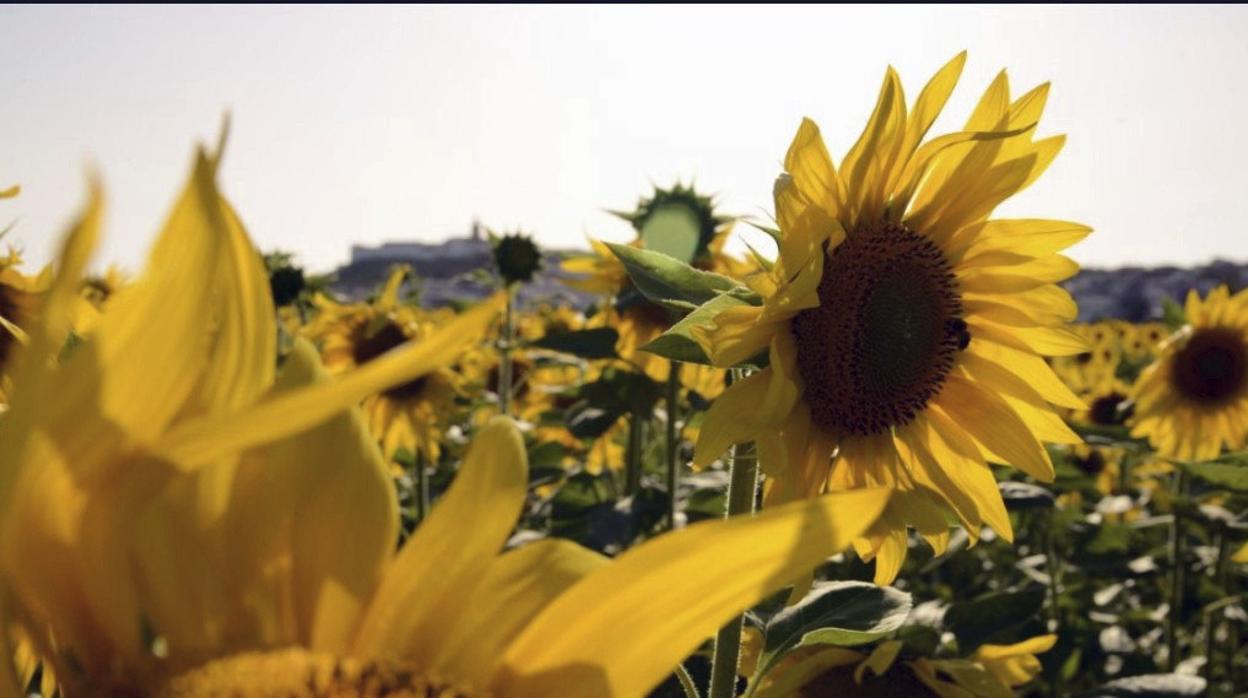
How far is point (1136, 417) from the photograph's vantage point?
14.1ft

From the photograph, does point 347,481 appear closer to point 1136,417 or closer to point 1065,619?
point 1065,619

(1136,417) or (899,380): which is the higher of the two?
(899,380)

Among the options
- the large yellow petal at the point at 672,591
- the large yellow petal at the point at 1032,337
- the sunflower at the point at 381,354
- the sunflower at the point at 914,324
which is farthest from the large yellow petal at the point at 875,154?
the sunflower at the point at 381,354

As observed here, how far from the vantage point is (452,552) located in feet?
1.79

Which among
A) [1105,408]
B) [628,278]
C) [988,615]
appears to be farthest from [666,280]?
[1105,408]

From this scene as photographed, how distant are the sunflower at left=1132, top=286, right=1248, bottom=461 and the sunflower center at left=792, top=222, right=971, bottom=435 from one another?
287cm

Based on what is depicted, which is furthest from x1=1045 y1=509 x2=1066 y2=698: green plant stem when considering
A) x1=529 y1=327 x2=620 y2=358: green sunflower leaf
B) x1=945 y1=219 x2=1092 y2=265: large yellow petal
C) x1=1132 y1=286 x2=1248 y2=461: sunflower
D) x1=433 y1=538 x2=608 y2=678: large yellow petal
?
x1=433 y1=538 x2=608 y2=678: large yellow petal

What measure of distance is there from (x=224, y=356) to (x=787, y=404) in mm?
898

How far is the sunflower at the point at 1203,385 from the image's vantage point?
416 cm

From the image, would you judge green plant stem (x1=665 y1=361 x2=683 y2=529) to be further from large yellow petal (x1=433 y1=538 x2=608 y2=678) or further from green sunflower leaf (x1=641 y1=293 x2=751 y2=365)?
large yellow petal (x1=433 y1=538 x2=608 y2=678)

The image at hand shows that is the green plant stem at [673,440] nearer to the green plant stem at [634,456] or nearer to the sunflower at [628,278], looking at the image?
the sunflower at [628,278]

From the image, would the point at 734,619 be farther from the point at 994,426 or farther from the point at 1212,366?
the point at 1212,366

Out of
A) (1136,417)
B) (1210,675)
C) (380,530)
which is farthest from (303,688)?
(1136,417)

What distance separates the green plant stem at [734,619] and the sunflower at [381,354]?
2.68 m
